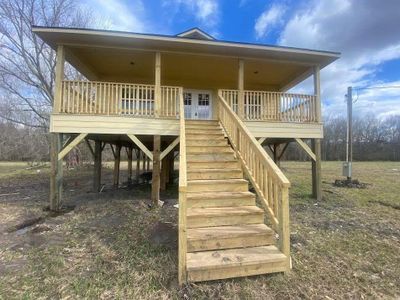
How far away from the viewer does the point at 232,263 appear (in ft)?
11.3

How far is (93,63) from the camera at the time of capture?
31.2 feet

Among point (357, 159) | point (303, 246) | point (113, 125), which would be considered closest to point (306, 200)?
point (303, 246)

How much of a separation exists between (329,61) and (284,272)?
772 cm

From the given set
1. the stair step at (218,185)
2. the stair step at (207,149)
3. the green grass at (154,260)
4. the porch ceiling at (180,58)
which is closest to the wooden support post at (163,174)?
the porch ceiling at (180,58)

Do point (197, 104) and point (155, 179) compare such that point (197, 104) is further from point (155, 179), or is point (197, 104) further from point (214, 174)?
point (214, 174)

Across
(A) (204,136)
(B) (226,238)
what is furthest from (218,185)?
(A) (204,136)

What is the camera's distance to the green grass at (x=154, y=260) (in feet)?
11.0

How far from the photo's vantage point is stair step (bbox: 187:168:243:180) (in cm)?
549

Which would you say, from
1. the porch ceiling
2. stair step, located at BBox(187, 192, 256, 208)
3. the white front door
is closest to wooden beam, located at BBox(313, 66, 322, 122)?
the porch ceiling

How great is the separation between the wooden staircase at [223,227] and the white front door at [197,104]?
524cm

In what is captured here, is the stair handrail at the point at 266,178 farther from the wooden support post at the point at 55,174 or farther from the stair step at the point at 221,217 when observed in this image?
the wooden support post at the point at 55,174

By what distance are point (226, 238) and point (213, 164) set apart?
231cm

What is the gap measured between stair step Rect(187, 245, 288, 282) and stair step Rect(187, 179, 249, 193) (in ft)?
4.90

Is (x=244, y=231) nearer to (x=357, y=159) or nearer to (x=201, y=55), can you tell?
(x=201, y=55)
